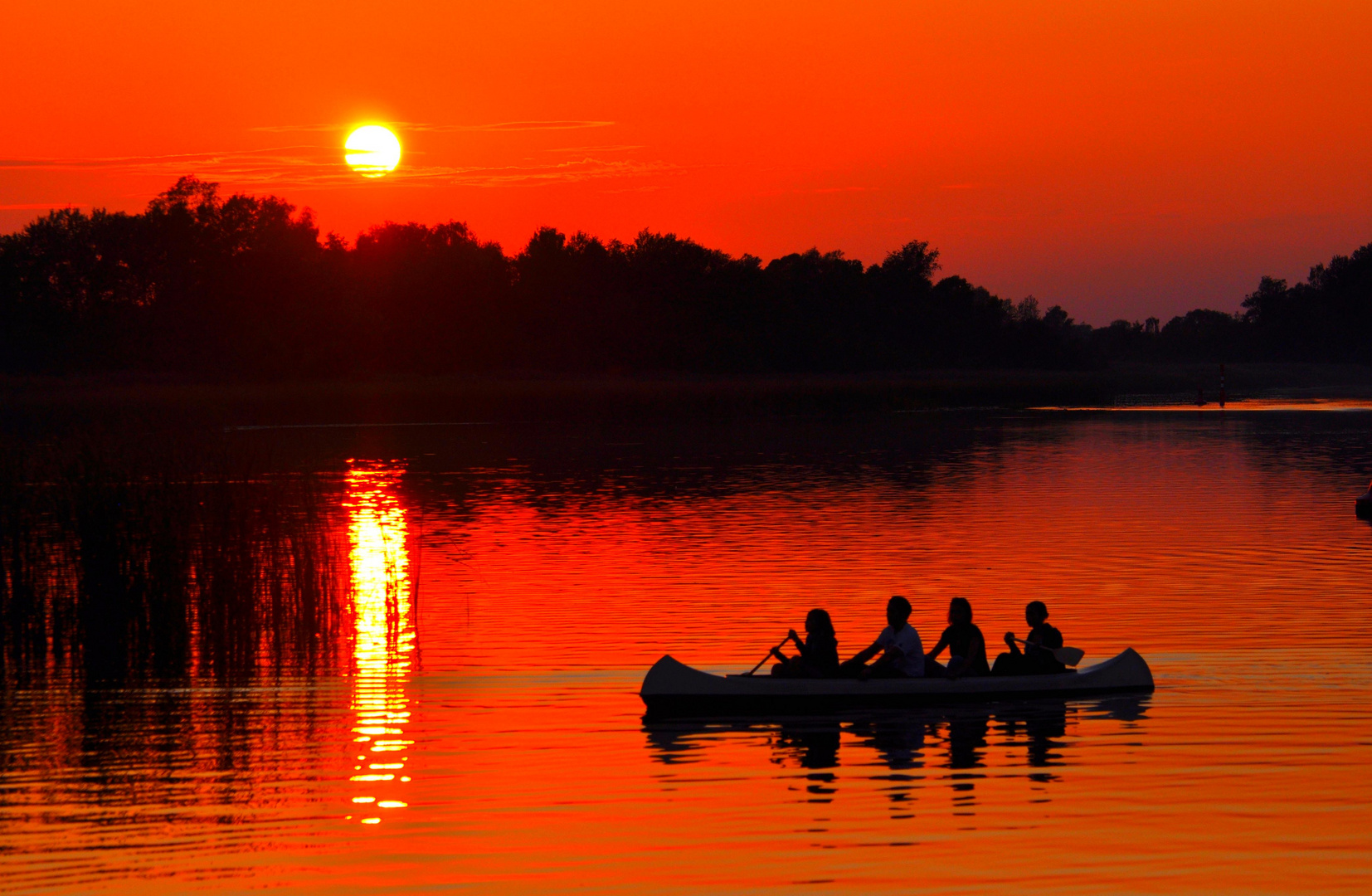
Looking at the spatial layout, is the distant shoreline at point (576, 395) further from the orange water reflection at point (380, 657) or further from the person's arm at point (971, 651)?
the person's arm at point (971, 651)

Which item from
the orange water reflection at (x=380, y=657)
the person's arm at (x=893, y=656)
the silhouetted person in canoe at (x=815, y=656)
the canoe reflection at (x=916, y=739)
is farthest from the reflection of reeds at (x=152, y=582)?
the person's arm at (x=893, y=656)

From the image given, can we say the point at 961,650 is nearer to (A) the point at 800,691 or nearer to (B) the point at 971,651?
(B) the point at 971,651

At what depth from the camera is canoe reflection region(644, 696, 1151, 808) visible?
14562 mm

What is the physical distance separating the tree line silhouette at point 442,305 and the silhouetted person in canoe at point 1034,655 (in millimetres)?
106388

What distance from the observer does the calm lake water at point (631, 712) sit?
1202 centimetres

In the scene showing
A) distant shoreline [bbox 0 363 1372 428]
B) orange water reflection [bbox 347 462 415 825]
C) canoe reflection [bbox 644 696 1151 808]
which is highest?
distant shoreline [bbox 0 363 1372 428]

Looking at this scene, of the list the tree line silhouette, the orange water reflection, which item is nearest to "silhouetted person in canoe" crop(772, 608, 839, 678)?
the orange water reflection

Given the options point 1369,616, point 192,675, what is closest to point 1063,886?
point 192,675

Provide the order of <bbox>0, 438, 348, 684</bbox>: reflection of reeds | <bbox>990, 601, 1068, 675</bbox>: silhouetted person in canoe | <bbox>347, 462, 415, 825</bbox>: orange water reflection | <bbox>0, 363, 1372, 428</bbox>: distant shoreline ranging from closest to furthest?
<bbox>347, 462, 415, 825</bbox>: orange water reflection
<bbox>990, 601, 1068, 675</bbox>: silhouetted person in canoe
<bbox>0, 438, 348, 684</bbox>: reflection of reeds
<bbox>0, 363, 1372, 428</bbox>: distant shoreline

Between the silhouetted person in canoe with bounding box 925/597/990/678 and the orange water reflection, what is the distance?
6083 millimetres

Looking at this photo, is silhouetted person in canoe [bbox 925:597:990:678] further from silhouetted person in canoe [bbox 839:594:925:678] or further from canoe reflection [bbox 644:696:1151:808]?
canoe reflection [bbox 644:696:1151:808]

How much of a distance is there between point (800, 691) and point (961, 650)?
2.06 m

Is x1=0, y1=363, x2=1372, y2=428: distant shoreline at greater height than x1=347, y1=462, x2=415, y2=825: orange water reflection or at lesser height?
greater

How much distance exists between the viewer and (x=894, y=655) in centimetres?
1725
